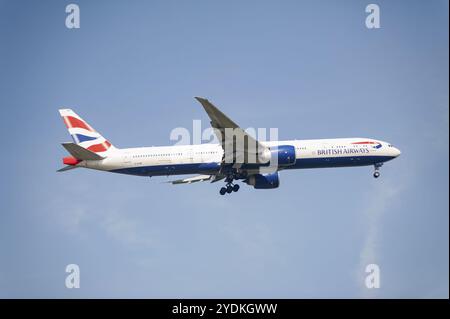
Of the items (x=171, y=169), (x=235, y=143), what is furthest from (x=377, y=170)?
(x=171, y=169)

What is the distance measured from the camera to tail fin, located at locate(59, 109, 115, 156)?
212 feet

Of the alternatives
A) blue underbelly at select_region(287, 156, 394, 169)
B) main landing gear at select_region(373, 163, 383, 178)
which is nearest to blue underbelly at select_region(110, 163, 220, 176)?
blue underbelly at select_region(287, 156, 394, 169)

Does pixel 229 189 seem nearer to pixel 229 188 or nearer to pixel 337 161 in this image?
pixel 229 188

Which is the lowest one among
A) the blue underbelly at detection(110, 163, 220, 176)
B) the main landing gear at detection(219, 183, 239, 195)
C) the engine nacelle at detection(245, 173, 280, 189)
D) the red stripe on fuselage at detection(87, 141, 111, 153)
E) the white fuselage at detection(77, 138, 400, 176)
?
the main landing gear at detection(219, 183, 239, 195)

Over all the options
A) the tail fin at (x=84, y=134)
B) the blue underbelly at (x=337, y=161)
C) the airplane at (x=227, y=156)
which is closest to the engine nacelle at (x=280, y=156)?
the airplane at (x=227, y=156)

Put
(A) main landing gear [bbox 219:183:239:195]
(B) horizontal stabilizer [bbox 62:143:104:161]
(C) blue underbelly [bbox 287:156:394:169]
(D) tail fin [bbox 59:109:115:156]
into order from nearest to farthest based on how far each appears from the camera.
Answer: (B) horizontal stabilizer [bbox 62:143:104:161]
(C) blue underbelly [bbox 287:156:394:169]
(D) tail fin [bbox 59:109:115:156]
(A) main landing gear [bbox 219:183:239:195]

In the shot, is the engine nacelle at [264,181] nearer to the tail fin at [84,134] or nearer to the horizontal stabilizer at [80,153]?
the tail fin at [84,134]

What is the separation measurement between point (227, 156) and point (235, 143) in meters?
1.50

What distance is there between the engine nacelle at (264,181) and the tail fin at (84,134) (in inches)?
534

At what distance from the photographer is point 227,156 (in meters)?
61.6

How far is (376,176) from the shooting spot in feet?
221

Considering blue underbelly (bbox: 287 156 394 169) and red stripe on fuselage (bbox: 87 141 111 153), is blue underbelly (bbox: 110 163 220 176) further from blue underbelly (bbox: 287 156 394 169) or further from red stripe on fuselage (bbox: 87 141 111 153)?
blue underbelly (bbox: 287 156 394 169)
